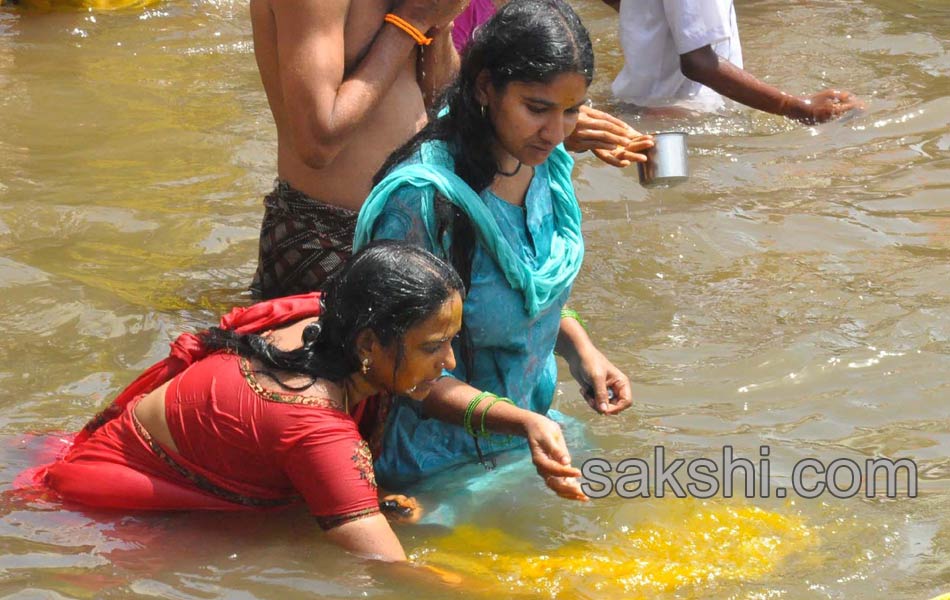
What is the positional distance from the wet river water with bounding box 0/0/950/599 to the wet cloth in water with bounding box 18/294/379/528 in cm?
10

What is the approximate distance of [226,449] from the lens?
3.06 m

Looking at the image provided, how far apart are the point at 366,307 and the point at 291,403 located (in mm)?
264

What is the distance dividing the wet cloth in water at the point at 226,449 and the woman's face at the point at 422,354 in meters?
0.13

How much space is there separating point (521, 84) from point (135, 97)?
4.75 meters

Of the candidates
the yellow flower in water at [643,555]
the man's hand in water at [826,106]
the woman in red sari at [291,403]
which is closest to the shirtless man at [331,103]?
the woman in red sari at [291,403]

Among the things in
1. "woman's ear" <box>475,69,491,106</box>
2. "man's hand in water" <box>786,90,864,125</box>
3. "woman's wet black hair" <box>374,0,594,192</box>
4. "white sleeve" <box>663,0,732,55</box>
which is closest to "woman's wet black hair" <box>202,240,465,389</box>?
"woman's wet black hair" <box>374,0,594,192</box>

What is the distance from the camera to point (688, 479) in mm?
3625

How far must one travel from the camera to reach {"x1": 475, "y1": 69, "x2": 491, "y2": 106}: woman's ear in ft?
10.3

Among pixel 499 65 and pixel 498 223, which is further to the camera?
pixel 498 223

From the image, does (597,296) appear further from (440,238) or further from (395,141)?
(440,238)

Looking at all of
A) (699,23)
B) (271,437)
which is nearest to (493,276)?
(271,437)

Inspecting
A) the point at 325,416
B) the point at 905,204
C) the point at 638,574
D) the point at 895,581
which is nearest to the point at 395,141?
the point at 325,416

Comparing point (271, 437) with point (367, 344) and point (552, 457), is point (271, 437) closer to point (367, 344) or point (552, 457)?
point (367, 344)

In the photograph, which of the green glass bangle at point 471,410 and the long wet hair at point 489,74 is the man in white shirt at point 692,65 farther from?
the green glass bangle at point 471,410
